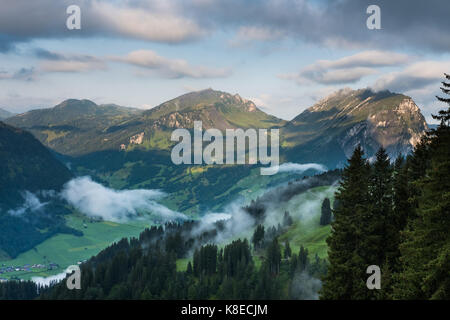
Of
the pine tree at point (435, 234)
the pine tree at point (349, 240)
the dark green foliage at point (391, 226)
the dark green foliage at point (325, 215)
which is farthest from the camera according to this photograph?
the dark green foliage at point (325, 215)

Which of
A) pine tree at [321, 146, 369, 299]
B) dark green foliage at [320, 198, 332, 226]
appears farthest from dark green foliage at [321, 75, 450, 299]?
dark green foliage at [320, 198, 332, 226]

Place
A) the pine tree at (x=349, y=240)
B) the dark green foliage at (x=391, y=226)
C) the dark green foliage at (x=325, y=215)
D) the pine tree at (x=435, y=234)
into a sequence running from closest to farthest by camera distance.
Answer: the pine tree at (x=435, y=234) → the dark green foliage at (x=391, y=226) → the pine tree at (x=349, y=240) → the dark green foliage at (x=325, y=215)

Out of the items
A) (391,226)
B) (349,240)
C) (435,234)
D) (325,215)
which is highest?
(435,234)

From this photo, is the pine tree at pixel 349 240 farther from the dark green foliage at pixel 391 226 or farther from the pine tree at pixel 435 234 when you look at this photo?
the pine tree at pixel 435 234

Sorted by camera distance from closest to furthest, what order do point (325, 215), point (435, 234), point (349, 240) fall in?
point (435, 234) → point (349, 240) → point (325, 215)

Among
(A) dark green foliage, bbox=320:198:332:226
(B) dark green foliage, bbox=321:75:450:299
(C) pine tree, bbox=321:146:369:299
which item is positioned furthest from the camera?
(A) dark green foliage, bbox=320:198:332:226

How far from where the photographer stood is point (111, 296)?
504 feet

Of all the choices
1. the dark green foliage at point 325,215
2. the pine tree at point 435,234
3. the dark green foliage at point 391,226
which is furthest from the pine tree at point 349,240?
the dark green foliage at point 325,215

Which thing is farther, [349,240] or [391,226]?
[391,226]

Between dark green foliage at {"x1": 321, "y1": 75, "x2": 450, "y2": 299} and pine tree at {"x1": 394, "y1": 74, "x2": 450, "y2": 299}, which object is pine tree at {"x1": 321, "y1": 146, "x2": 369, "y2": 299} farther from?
pine tree at {"x1": 394, "y1": 74, "x2": 450, "y2": 299}

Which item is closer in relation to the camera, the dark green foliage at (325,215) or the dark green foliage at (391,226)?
the dark green foliage at (391,226)

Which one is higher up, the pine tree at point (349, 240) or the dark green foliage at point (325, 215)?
the pine tree at point (349, 240)

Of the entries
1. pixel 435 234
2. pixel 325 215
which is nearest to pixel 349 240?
pixel 435 234

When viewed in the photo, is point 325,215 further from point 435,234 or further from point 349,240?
point 435,234
